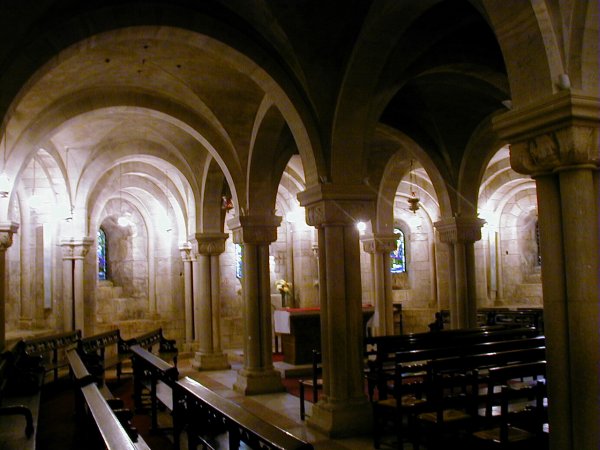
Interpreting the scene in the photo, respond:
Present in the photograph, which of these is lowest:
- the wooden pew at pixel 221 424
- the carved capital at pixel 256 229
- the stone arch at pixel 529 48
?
the wooden pew at pixel 221 424

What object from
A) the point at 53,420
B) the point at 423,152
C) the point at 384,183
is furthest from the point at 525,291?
the point at 53,420

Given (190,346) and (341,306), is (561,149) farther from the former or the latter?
(190,346)

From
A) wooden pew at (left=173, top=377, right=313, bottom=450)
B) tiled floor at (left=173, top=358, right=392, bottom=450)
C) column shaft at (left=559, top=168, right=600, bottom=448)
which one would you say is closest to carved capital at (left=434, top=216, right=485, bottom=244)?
tiled floor at (left=173, top=358, right=392, bottom=450)

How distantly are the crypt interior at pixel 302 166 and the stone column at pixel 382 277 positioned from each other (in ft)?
0.20

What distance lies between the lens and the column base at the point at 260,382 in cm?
1127

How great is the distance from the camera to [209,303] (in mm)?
15281

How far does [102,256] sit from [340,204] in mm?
15541

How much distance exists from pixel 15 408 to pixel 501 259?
62.4ft

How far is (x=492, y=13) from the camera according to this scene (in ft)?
15.1

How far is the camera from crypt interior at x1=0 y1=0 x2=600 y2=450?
14.2ft

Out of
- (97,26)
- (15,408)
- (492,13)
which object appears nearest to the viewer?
(492,13)

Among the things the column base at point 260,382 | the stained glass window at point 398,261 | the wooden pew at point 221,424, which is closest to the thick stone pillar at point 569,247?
the wooden pew at point 221,424

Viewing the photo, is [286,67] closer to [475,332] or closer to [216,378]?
[475,332]

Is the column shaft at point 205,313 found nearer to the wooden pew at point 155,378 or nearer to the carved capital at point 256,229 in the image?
the carved capital at point 256,229
